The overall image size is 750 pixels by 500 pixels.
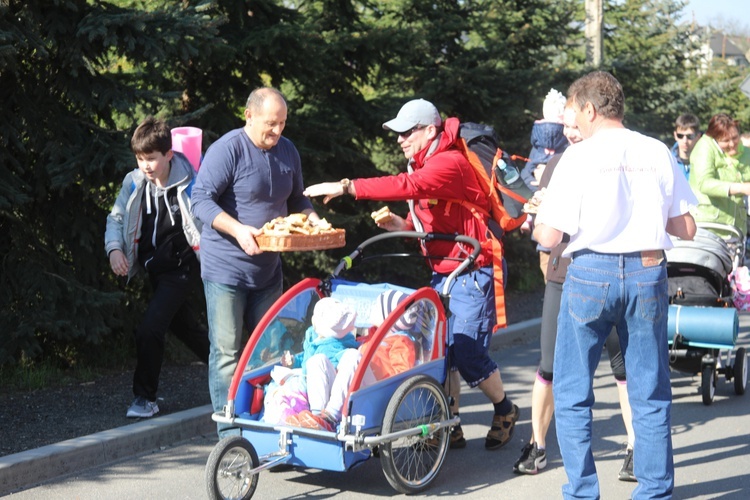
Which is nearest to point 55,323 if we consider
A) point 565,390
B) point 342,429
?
point 342,429

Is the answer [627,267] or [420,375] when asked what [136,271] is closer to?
[420,375]

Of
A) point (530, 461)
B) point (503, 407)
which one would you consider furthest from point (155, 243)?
point (530, 461)

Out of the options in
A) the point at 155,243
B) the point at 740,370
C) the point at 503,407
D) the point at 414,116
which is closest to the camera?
the point at 414,116

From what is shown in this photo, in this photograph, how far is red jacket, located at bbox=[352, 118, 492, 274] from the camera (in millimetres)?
5785

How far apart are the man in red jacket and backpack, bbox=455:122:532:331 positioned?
43 mm

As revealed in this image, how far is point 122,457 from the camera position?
6277 mm

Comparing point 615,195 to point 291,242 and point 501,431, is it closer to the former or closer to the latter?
point 291,242

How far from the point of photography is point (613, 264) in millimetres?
4559

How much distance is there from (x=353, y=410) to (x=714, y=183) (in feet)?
13.5

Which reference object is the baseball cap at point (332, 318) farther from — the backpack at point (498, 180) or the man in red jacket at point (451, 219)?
the backpack at point (498, 180)

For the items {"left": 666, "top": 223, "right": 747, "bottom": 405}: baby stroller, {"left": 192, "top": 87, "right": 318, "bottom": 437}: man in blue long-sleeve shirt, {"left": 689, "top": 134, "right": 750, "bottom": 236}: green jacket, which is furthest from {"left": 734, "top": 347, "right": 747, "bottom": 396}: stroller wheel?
{"left": 192, "top": 87, "right": 318, "bottom": 437}: man in blue long-sleeve shirt

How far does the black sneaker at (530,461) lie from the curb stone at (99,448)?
7.20 feet

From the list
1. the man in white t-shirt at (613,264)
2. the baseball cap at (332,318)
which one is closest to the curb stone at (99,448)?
the baseball cap at (332,318)

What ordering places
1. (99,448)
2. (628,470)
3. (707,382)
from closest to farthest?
(628,470), (99,448), (707,382)
